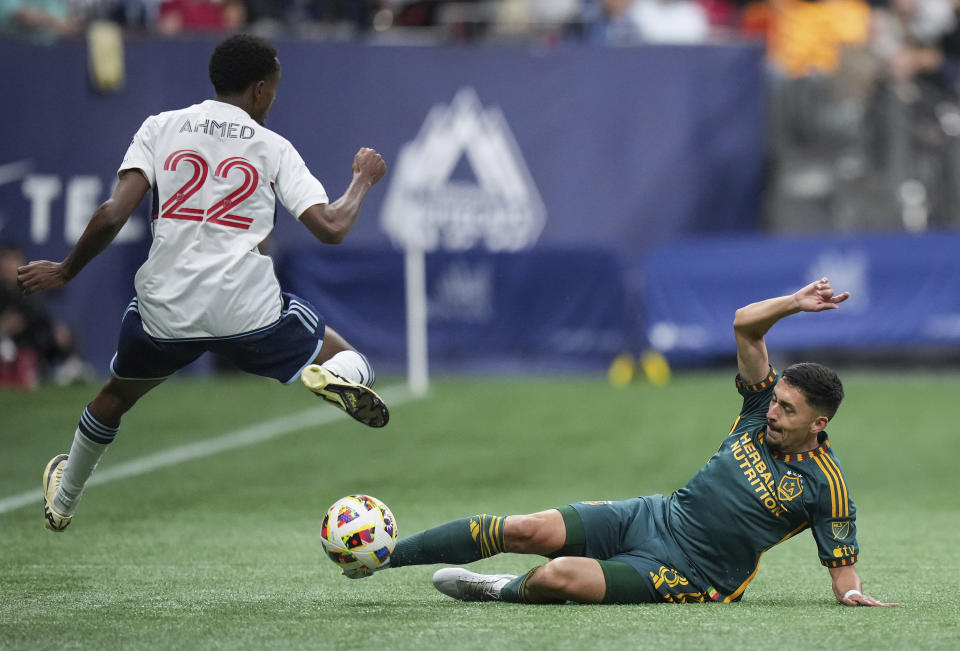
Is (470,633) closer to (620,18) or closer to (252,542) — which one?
(252,542)

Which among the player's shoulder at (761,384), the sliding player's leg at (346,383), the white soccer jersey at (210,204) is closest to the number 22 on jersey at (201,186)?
the white soccer jersey at (210,204)

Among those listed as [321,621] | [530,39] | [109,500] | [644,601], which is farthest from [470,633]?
[530,39]

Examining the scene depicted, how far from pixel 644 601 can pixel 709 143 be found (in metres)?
13.3

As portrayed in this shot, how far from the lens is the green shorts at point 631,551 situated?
650 centimetres

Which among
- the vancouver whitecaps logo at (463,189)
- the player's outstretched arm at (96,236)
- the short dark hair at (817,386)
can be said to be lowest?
the vancouver whitecaps logo at (463,189)

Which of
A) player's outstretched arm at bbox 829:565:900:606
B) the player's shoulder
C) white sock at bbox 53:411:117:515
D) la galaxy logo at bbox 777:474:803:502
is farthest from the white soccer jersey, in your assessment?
player's outstretched arm at bbox 829:565:900:606

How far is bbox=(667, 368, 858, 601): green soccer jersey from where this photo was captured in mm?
6430

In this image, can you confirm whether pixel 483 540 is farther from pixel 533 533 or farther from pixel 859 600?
pixel 859 600

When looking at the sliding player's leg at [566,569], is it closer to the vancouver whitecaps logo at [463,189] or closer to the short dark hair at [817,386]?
the short dark hair at [817,386]

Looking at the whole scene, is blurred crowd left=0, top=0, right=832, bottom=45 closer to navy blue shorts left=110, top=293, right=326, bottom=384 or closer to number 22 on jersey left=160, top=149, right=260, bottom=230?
navy blue shorts left=110, top=293, right=326, bottom=384

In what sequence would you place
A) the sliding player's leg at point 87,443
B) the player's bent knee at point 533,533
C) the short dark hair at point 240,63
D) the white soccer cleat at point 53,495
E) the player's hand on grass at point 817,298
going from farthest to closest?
the white soccer cleat at point 53,495 < the sliding player's leg at point 87,443 < the short dark hair at point 240,63 < the player's bent knee at point 533,533 < the player's hand on grass at point 817,298

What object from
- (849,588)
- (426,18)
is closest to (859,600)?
(849,588)

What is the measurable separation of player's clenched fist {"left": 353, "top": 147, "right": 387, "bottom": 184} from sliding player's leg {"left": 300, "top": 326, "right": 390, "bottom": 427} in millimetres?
801

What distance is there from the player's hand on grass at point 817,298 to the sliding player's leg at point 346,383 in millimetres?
1874
